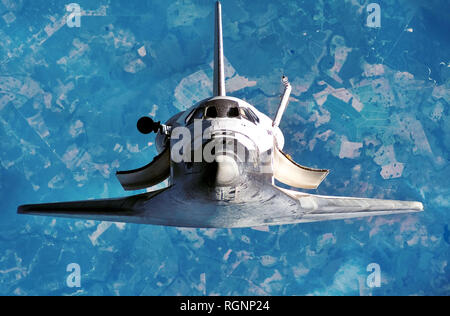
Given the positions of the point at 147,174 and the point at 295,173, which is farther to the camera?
the point at 295,173

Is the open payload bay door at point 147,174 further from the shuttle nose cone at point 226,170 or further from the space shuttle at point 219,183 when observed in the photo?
the shuttle nose cone at point 226,170

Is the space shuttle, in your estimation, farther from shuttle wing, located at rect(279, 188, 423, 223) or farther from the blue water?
the blue water

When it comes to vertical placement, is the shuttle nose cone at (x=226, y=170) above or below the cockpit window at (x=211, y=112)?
below

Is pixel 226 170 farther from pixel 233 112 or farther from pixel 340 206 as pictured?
pixel 340 206

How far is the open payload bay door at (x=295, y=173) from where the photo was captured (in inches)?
244

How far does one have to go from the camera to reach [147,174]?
632 cm

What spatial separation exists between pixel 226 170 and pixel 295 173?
322 centimetres

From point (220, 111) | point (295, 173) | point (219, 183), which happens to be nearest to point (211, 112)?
point (220, 111)

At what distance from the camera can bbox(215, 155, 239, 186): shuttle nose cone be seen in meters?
3.57

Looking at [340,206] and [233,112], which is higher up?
[233,112]

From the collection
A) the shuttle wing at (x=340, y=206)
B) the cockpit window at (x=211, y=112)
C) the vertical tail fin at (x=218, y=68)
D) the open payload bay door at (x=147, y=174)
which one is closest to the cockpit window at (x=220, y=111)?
the cockpit window at (x=211, y=112)

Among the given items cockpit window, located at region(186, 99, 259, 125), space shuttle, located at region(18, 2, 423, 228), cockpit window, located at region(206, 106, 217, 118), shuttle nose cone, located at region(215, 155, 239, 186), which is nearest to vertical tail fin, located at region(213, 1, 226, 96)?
space shuttle, located at region(18, 2, 423, 228)

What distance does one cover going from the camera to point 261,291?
1377cm

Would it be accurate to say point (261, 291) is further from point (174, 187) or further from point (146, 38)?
point (146, 38)
